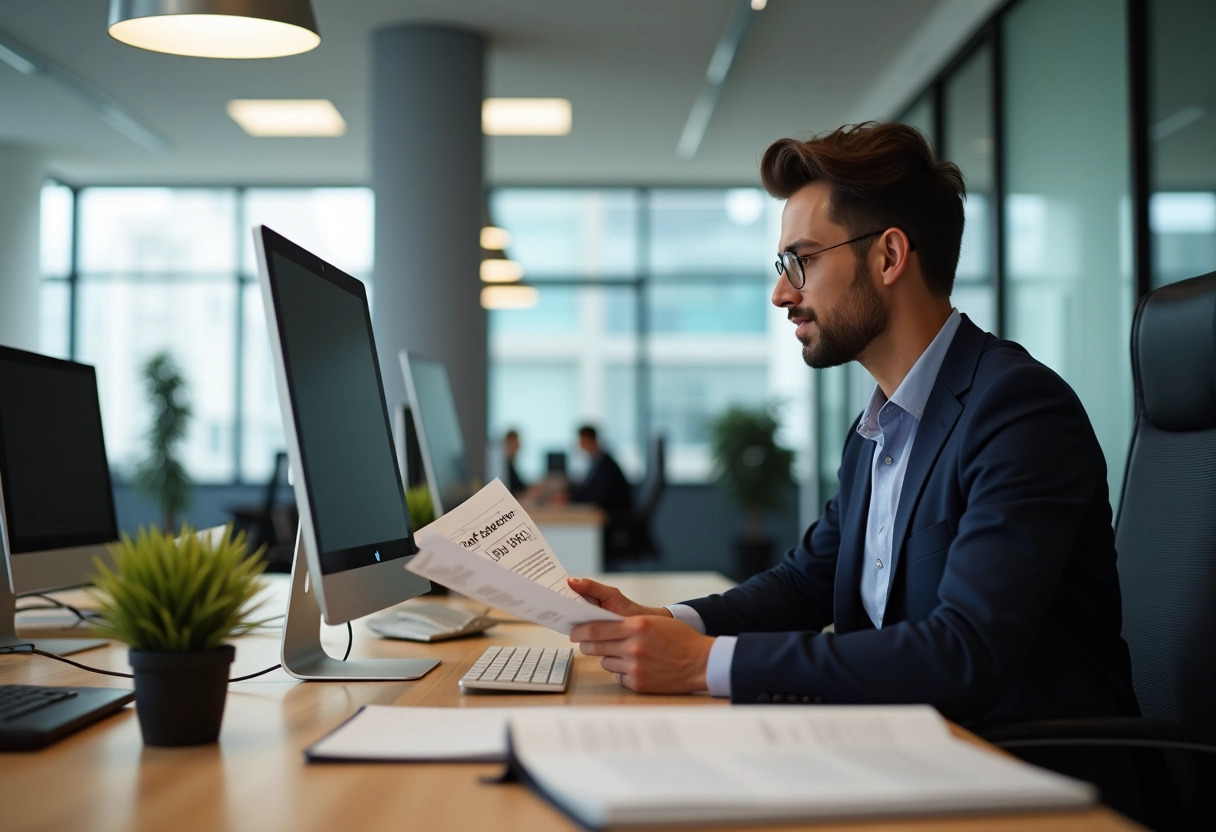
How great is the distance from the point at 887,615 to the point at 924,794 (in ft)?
2.42

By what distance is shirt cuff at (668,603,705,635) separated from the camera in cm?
168

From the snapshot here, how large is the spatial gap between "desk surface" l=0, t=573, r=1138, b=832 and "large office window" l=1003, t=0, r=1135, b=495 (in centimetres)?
307

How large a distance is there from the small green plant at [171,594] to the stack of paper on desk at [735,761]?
173 millimetres

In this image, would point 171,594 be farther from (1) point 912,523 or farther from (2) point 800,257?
(2) point 800,257

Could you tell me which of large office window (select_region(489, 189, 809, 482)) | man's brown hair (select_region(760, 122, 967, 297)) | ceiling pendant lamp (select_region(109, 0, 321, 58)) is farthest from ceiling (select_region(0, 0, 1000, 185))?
man's brown hair (select_region(760, 122, 967, 297))

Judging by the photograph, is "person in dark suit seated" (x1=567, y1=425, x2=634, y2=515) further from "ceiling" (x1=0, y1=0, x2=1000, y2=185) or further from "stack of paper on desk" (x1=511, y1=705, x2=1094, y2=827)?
"stack of paper on desk" (x1=511, y1=705, x2=1094, y2=827)

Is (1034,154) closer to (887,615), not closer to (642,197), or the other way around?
(887,615)

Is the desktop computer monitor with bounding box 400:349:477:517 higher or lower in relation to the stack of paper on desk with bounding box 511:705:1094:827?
higher

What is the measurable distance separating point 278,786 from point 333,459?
20.6 inches

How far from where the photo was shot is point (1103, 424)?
396 centimetres

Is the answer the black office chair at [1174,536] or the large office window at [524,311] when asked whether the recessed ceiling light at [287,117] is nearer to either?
the large office window at [524,311]

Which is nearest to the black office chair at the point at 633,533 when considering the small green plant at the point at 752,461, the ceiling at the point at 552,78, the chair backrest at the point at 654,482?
the chair backrest at the point at 654,482

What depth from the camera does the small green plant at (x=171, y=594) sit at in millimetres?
1086

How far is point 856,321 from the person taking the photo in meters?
1.75
